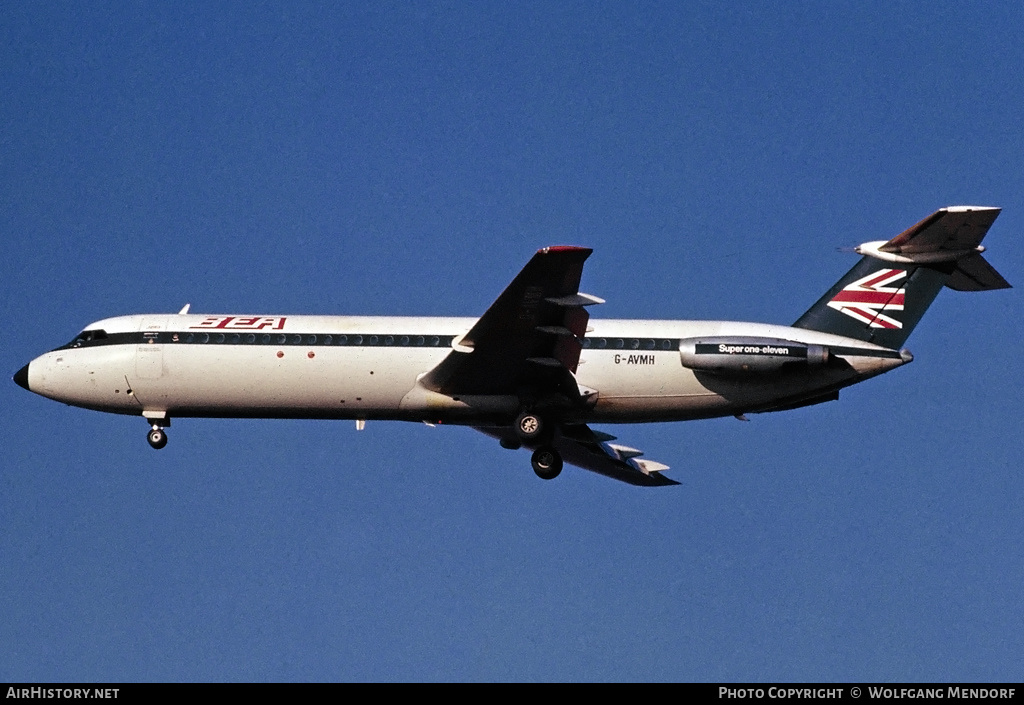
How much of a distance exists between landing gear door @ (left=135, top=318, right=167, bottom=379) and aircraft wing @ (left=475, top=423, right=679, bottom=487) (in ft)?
28.9

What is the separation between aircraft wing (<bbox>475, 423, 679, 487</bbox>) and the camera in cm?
3925

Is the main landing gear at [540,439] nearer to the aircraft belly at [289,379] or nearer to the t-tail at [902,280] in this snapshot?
the aircraft belly at [289,379]

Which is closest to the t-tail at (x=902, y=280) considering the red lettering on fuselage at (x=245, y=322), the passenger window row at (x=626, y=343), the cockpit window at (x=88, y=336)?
the passenger window row at (x=626, y=343)

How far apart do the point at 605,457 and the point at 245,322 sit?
11.0m

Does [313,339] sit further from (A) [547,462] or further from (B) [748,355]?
(B) [748,355]

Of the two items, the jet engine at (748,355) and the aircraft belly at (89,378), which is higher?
the aircraft belly at (89,378)

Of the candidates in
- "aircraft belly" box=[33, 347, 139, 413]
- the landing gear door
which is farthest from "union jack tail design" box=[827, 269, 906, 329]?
"aircraft belly" box=[33, 347, 139, 413]

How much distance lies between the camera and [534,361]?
33156 mm

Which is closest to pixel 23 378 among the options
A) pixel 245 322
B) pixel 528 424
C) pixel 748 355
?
pixel 245 322

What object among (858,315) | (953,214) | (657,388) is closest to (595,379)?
(657,388)

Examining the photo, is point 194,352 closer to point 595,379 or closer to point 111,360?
point 111,360

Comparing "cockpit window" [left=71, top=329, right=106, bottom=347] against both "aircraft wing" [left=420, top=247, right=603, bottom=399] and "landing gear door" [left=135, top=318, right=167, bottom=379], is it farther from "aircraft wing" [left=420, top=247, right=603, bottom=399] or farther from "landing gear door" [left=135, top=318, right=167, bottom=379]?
"aircraft wing" [left=420, top=247, right=603, bottom=399]

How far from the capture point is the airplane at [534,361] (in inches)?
1301
